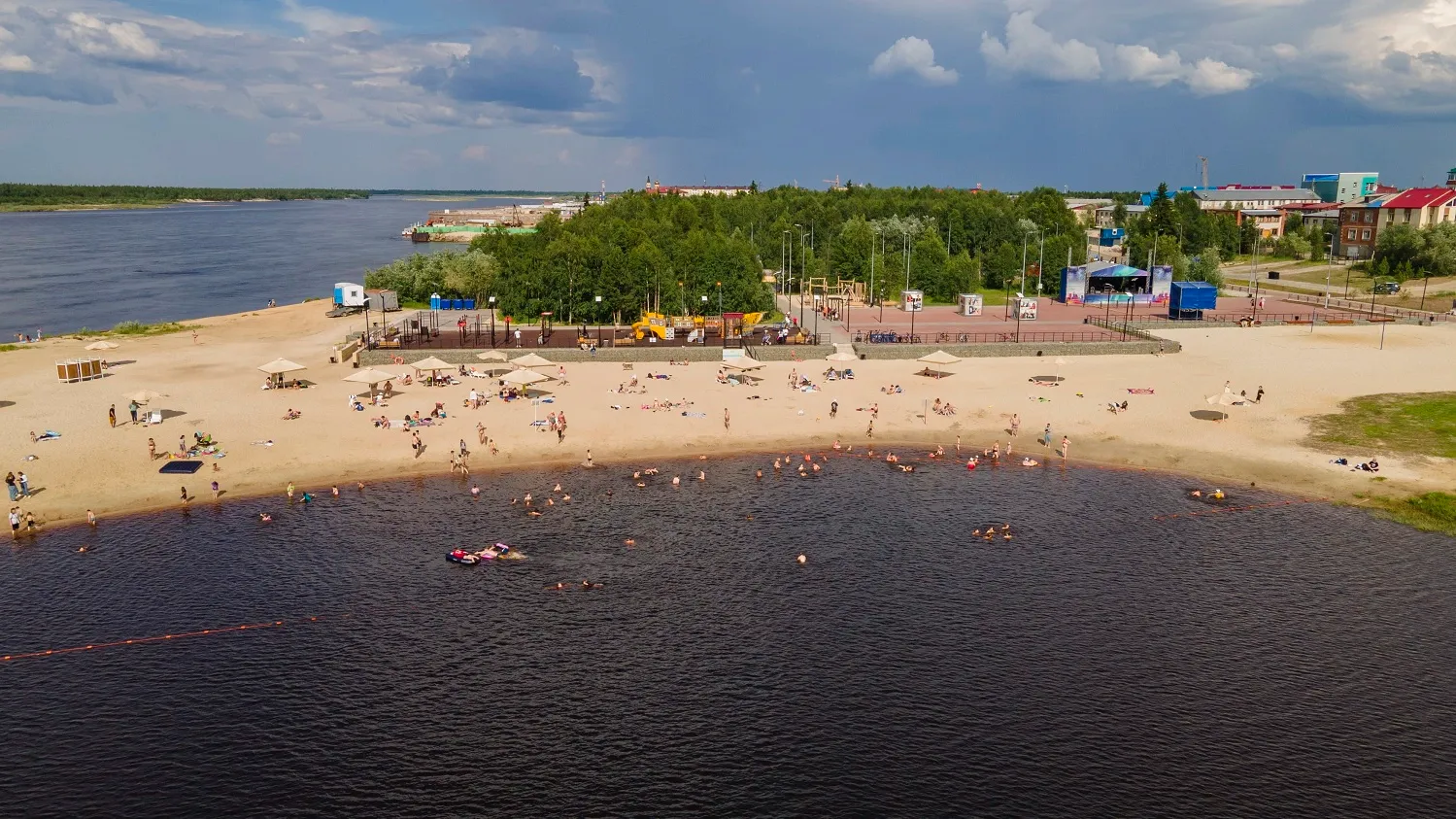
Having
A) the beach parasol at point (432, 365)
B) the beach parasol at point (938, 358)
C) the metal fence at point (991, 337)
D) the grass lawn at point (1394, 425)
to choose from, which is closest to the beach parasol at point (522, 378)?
the beach parasol at point (432, 365)

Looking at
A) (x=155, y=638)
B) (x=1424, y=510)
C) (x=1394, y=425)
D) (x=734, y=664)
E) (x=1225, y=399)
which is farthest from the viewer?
(x=1225, y=399)

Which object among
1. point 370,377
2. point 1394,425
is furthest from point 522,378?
point 1394,425

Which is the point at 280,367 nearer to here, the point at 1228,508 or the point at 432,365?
the point at 432,365

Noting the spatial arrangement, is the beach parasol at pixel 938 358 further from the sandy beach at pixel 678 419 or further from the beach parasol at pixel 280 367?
the beach parasol at pixel 280 367

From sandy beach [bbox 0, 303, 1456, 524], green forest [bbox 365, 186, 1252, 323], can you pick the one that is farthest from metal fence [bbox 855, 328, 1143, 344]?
green forest [bbox 365, 186, 1252, 323]

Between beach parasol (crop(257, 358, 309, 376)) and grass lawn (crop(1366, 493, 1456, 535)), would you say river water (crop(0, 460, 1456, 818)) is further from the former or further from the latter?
beach parasol (crop(257, 358, 309, 376))

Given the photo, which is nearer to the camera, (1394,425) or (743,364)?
(1394,425)

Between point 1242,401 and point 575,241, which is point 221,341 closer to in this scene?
point 575,241

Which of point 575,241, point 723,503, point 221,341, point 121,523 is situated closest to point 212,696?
point 121,523
